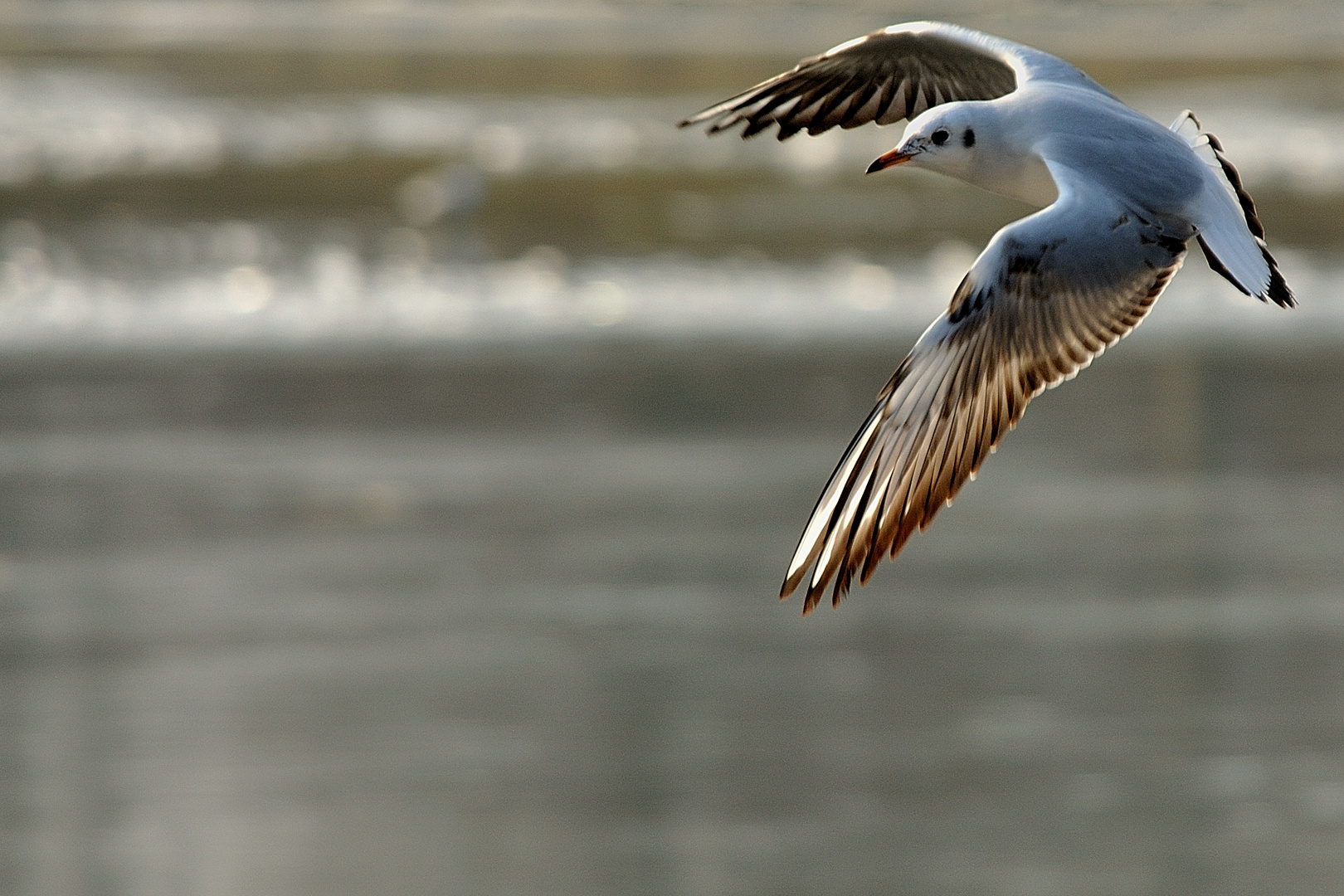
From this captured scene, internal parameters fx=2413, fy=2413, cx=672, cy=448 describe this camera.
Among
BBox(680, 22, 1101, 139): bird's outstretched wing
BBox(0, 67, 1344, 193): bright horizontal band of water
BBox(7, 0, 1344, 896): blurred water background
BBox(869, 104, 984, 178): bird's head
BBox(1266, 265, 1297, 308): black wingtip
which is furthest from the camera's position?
BBox(0, 67, 1344, 193): bright horizontal band of water

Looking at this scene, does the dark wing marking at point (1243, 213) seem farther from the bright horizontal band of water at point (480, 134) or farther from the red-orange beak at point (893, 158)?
the bright horizontal band of water at point (480, 134)

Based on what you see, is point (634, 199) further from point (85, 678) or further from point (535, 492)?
point (85, 678)

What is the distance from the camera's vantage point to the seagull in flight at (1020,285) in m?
4.24

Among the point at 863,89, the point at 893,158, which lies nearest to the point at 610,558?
the point at 863,89

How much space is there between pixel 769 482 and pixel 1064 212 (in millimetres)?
7670

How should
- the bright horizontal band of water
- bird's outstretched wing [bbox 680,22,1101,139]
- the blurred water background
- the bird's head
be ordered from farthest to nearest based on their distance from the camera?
the bright horizontal band of water → the blurred water background → bird's outstretched wing [bbox 680,22,1101,139] → the bird's head

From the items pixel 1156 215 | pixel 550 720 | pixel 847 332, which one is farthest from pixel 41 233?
pixel 1156 215

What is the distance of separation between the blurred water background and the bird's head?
306cm

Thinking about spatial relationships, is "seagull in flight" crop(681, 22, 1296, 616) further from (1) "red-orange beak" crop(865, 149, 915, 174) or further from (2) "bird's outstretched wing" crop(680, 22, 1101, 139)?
(2) "bird's outstretched wing" crop(680, 22, 1101, 139)

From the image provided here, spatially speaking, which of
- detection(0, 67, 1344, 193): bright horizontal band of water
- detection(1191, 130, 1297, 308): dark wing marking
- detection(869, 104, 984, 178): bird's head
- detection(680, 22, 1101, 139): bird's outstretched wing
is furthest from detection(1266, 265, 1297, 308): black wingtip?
detection(0, 67, 1344, 193): bright horizontal band of water

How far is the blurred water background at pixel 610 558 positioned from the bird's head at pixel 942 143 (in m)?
3.06

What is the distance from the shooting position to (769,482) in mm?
11922

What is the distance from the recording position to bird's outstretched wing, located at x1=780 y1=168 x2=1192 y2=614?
13.9 ft

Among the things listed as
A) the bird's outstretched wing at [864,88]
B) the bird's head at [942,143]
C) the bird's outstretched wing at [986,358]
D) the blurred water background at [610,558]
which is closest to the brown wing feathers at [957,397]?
the bird's outstretched wing at [986,358]
